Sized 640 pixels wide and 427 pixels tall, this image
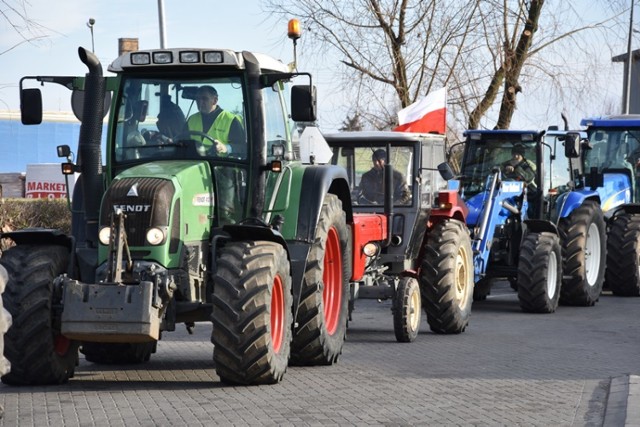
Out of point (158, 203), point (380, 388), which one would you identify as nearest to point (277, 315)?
point (380, 388)

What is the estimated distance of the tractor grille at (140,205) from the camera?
10.7 m

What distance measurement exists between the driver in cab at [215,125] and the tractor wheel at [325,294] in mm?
1092

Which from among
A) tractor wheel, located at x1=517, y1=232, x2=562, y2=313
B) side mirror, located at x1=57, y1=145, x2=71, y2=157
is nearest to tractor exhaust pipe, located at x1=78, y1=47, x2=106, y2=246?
side mirror, located at x1=57, y1=145, x2=71, y2=157

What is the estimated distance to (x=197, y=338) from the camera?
1503 cm

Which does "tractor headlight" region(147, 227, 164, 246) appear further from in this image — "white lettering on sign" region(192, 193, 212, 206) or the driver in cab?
the driver in cab

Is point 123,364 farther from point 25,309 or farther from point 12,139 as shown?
point 12,139

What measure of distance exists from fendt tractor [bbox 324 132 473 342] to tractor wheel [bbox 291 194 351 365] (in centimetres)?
168

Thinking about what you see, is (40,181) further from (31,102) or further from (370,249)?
(31,102)

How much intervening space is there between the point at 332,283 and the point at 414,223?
2.68 metres

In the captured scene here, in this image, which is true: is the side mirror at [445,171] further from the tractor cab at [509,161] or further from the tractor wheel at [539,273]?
the tractor cab at [509,161]

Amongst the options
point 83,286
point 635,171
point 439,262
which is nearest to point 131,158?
point 83,286

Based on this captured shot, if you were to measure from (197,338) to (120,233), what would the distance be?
4784mm

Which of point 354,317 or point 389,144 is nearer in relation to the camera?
point 389,144

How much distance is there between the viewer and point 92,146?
450 inches
